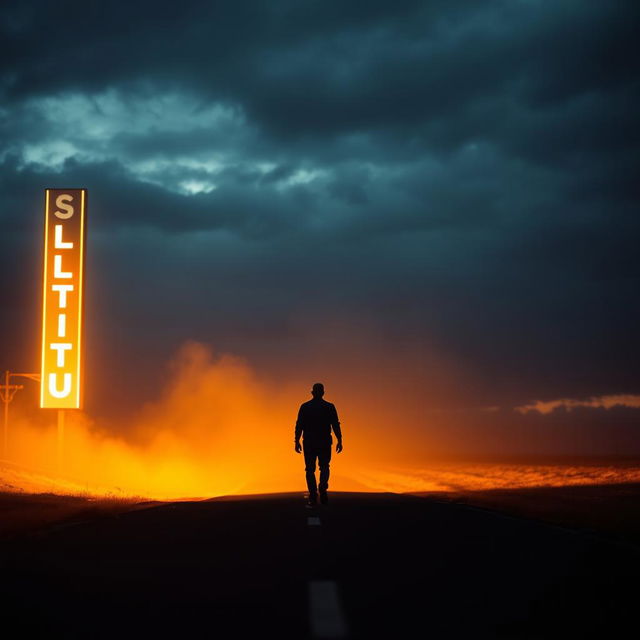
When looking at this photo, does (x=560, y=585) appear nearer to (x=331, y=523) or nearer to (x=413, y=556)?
(x=413, y=556)

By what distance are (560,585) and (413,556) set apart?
2.05 meters

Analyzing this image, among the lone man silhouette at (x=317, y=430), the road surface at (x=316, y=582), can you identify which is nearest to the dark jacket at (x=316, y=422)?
the lone man silhouette at (x=317, y=430)

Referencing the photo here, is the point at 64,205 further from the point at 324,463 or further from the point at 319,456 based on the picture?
the point at 324,463

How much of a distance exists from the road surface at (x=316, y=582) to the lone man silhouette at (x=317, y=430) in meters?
5.25

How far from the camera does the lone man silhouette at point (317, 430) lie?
685 inches

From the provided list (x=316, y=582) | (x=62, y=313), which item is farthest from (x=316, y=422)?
(x=62, y=313)

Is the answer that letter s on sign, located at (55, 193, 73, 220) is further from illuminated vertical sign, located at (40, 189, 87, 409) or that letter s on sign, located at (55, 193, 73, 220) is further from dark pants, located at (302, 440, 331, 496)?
dark pants, located at (302, 440, 331, 496)

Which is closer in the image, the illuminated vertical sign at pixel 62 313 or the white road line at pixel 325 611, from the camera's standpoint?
the white road line at pixel 325 611

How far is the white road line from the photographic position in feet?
17.0

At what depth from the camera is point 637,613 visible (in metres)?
5.67

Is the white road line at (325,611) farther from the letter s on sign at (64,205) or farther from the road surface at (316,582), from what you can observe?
the letter s on sign at (64,205)

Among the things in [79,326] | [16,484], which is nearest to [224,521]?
[16,484]

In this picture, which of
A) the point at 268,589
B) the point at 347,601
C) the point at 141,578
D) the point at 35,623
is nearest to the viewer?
the point at 35,623

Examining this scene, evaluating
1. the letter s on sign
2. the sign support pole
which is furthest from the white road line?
the letter s on sign
